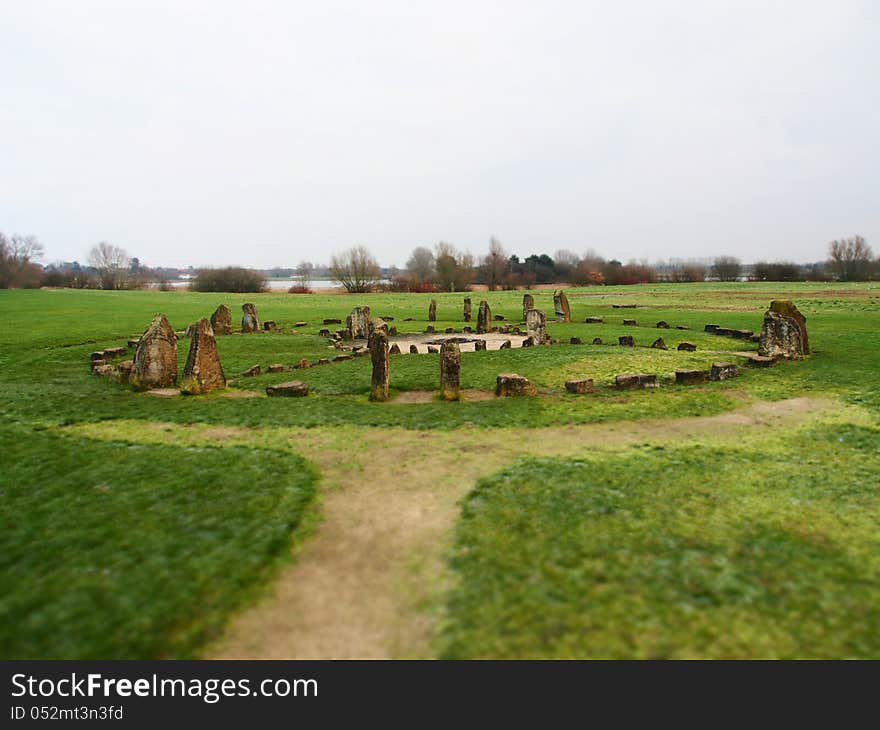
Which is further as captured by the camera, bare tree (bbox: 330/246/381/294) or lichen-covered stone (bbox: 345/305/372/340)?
bare tree (bbox: 330/246/381/294)

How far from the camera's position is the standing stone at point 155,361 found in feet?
47.7

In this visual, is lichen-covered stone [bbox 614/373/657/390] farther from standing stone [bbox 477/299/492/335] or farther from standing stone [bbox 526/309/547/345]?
standing stone [bbox 477/299/492/335]

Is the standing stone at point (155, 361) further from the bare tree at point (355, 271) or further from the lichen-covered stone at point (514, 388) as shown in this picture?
the bare tree at point (355, 271)

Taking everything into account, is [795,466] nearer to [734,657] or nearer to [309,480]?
[734,657]

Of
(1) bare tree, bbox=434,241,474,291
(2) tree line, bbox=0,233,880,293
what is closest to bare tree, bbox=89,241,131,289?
(2) tree line, bbox=0,233,880,293

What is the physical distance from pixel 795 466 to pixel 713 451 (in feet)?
3.81

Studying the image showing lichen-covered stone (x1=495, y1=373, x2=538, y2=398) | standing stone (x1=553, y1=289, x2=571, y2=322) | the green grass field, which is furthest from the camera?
standing stone (x1=553, y1=289, x2=571, y2=322)

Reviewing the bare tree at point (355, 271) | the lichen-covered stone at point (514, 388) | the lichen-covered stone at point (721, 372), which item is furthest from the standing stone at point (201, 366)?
the bare tree at point (355, 271)

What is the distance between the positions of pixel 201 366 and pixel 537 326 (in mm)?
12824

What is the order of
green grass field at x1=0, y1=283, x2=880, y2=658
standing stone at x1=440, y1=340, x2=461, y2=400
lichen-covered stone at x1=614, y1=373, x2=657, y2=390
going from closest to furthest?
green grass field at x1=0, y1=283, x2=880, y2=658 < standing stone at x1=440, y1=340, x2=461, y2=400 < lichen-covered stone at x1=614, y1=373, x2=657, y2=390

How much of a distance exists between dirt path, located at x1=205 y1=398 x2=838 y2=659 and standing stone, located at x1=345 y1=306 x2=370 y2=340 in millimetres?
16227

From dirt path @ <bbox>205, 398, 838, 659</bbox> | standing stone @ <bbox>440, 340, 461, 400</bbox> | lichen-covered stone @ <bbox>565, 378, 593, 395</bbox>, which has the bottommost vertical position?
dirt path @ <bbox>205, 398, 838, 659</bbox>

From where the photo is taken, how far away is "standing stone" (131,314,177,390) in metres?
14.5

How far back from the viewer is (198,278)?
273 feet
